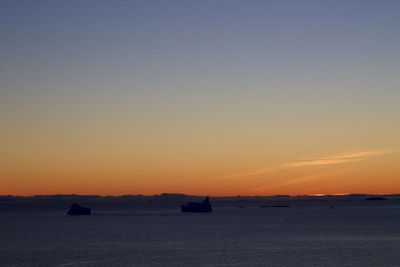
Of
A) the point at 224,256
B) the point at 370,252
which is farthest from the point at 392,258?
the point at 224,256

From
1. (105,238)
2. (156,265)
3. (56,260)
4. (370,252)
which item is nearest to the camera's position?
(156,265)

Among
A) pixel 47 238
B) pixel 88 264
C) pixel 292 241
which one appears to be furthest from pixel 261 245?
pixel 47 238

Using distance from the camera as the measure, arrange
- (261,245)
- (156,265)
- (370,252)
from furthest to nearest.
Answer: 1. (261,245)
2. (370,252)
3. (156,265)

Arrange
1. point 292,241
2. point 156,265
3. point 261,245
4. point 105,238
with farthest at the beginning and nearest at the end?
point 105,238 → point 292,241 → point 261,245 → point 156,265

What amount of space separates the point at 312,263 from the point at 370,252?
39.0ft

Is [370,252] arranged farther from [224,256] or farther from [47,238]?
[47,238]

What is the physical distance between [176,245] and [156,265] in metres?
19.9

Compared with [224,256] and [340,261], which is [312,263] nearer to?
[340,261]

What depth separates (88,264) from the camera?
5406 cm

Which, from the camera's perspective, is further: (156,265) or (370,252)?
(370,252)

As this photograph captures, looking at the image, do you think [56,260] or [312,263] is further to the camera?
[56,260]

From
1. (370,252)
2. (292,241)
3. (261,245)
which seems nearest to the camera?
(370,252)

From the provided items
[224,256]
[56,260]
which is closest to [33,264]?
[56,260]

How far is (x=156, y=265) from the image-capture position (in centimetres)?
5328
